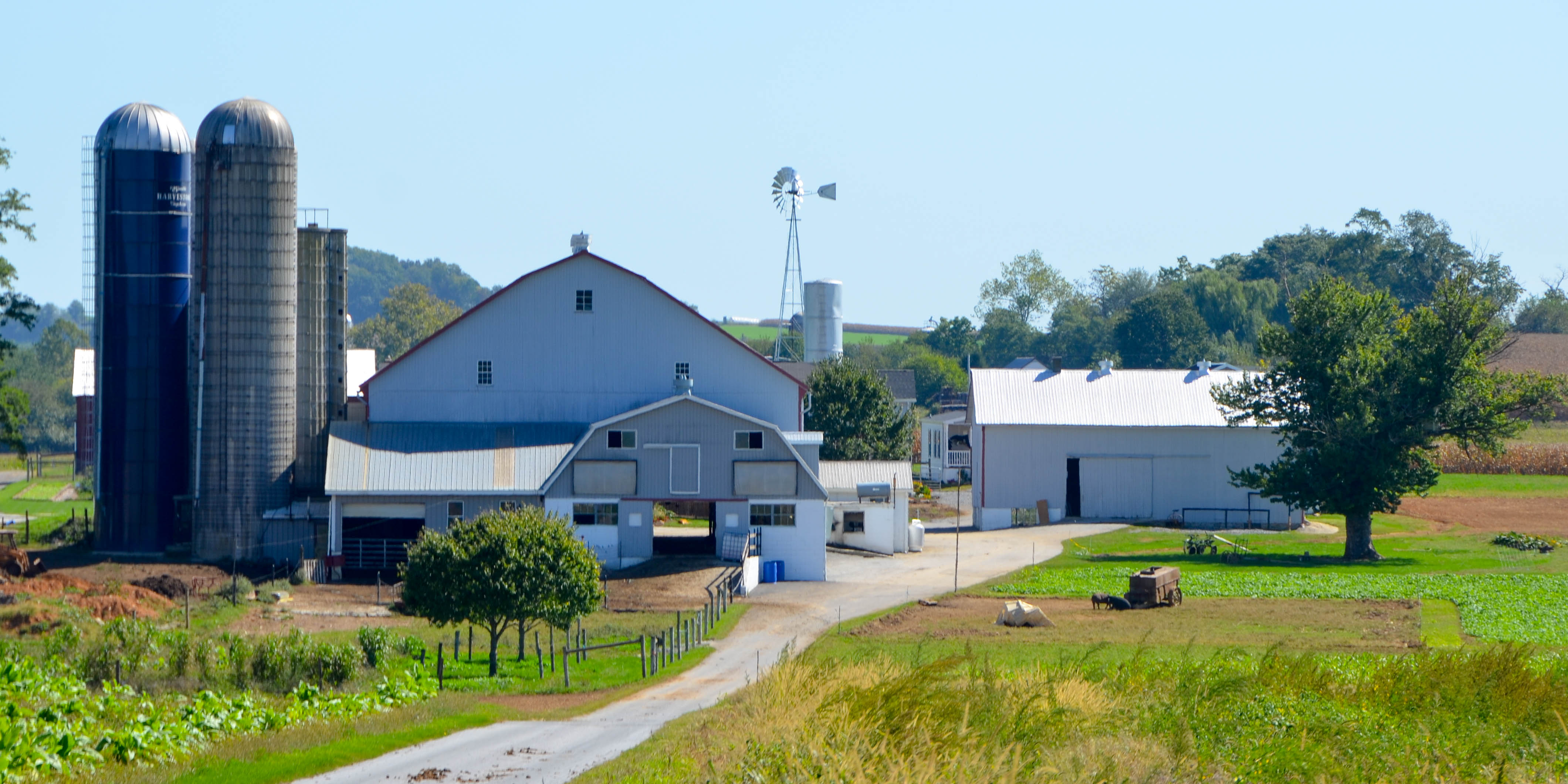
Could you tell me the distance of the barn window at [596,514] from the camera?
51.1 meters

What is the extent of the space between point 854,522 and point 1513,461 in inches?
2027

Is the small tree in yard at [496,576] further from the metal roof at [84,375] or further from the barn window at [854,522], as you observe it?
the metal roof at [84,375]

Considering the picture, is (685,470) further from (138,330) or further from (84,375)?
(84,375)

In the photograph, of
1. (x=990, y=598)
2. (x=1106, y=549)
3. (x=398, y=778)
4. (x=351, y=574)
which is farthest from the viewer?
(x=1106, y=549)

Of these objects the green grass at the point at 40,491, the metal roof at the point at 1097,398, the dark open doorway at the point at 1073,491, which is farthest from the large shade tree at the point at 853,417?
the green grass at the point at 40,491

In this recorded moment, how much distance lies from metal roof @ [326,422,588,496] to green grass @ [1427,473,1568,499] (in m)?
51.3

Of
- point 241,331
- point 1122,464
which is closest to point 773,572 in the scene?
point 241,331

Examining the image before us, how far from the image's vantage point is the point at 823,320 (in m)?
110

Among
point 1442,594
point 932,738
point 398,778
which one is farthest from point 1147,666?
point 1442,594

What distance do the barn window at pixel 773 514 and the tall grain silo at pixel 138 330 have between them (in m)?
20.7

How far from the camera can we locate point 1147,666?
84.6 ft

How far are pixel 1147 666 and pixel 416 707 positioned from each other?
13225mm

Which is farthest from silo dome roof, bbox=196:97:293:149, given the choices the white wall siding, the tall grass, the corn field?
the corn field

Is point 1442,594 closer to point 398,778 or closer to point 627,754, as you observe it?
point 627,754
